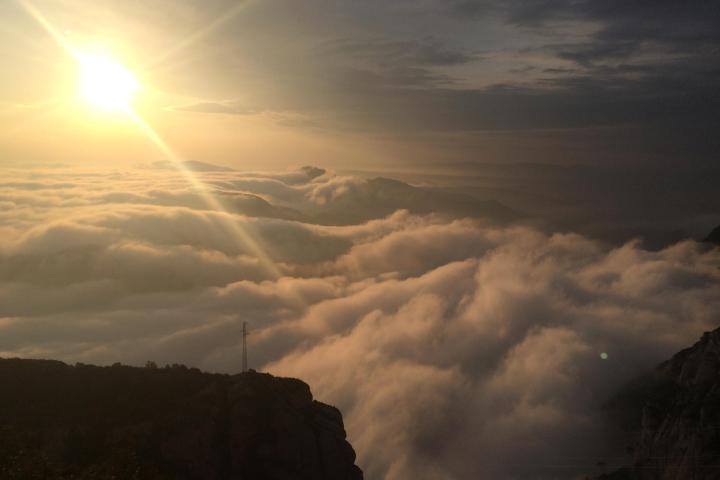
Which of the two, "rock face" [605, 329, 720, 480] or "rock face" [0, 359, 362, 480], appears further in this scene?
"rock face" [605, 329, 720, 480]

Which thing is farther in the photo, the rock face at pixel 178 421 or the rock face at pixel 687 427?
the rock face at pixel 687 427

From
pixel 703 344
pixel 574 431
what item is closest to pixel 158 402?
pixel 703 344

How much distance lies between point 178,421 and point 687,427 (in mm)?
43219

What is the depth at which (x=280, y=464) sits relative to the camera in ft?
136

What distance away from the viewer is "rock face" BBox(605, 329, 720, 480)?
Answer: 145ft

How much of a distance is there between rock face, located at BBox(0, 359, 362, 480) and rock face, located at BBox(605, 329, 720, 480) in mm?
28004

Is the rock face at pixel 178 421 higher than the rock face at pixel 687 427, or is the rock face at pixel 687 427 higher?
the rock face at pixel 178 421

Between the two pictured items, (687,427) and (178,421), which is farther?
(687,427)

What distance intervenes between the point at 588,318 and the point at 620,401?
76.1 m

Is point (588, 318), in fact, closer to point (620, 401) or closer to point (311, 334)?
point (620, 401)

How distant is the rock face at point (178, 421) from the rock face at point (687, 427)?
28.0 meters

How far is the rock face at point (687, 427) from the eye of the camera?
4406 centimetres

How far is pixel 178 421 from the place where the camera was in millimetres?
40062

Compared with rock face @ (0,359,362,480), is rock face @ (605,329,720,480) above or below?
below
